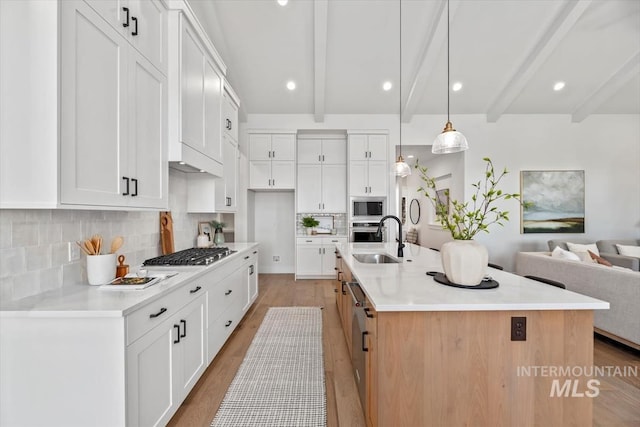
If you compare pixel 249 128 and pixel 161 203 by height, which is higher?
pixel 249 128

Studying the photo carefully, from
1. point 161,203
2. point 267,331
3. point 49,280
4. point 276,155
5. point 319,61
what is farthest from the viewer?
point 276,155

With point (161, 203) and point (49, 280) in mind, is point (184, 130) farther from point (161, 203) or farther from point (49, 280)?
point (49, 280)

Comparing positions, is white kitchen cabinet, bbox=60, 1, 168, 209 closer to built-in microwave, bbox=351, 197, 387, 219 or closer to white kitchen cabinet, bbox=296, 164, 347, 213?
white kitchen cabinet, bbox=296, 164, 347, 213

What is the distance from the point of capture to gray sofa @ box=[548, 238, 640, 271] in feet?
13.7

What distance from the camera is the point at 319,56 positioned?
4.32m

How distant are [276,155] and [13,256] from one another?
4431 millimetres

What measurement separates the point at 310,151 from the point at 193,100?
3.51 metres

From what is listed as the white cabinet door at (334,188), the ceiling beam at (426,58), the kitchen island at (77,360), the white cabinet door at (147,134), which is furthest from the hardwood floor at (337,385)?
the ceiling beam at (426,58)

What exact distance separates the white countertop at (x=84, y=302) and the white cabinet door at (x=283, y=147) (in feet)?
13.3

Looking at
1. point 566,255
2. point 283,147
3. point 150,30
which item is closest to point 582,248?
point 566,255

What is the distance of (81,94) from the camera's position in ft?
4.58

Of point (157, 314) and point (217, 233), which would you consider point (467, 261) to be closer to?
point (157, 314)

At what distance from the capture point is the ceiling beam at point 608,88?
473 centimetres

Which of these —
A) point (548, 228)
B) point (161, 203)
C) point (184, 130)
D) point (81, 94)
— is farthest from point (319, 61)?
point (548, 228)
